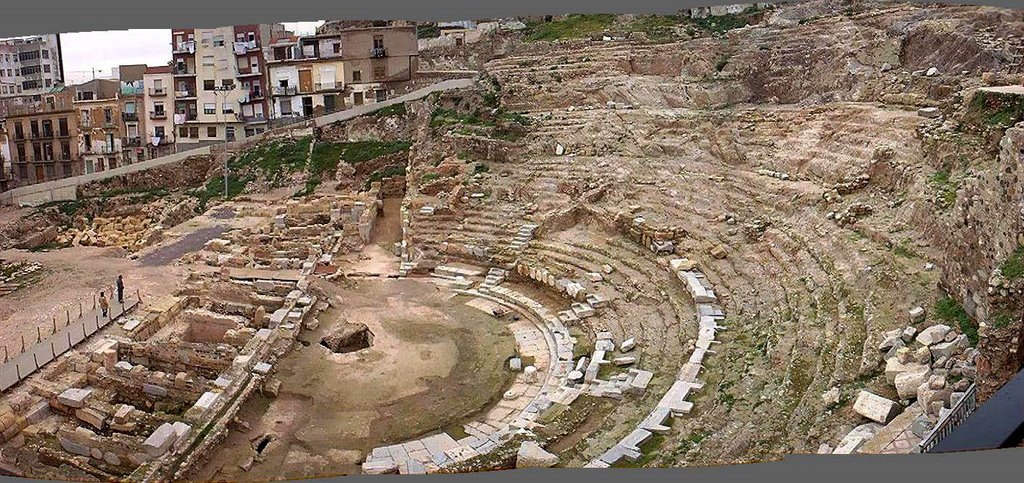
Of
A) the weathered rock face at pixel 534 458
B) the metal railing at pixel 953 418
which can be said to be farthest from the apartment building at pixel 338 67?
the metal railing at pixel 953 418

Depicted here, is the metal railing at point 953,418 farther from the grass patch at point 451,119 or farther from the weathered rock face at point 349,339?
the grass patch at point 451,119

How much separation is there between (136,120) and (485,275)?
6.84 m

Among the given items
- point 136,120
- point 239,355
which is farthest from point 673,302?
point 136,120

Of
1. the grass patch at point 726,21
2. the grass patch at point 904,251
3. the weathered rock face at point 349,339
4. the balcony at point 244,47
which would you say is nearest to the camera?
the grass patch at point 904,251

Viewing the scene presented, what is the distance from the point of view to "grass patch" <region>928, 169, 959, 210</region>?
10.4m

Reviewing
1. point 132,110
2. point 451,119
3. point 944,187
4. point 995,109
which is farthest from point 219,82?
point 995,109

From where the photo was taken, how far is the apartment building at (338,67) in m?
13.6

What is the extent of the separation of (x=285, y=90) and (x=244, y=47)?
1.44 metres

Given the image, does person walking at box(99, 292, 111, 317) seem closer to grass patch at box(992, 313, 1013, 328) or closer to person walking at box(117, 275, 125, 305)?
person walking at box(117, 275, 125, 305)

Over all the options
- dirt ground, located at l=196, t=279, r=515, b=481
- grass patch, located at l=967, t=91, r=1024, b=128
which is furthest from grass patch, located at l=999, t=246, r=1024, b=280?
dirt ground, located at l=196, t=279, r=515, b=481

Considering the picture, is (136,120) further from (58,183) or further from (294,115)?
(294,115)

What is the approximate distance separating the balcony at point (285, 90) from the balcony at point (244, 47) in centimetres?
119

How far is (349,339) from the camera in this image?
12.9 metres

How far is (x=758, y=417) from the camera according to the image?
810 centimetres
